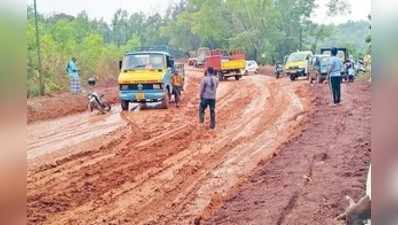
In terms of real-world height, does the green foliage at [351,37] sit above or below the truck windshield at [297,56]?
above

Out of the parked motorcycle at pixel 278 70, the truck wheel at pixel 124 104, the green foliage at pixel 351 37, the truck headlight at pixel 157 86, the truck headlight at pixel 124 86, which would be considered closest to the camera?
the green foliage at pixel 351 37

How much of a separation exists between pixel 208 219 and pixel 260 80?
Answer: 79cm

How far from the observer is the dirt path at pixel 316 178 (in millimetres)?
2691

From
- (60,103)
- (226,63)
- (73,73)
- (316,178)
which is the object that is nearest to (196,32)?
(226,63)

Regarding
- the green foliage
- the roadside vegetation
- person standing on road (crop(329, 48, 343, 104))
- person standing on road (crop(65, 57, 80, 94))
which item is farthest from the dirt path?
person standing on road (crop(65, 57, 80, 94))

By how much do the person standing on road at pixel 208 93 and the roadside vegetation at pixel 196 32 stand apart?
15 centimetres

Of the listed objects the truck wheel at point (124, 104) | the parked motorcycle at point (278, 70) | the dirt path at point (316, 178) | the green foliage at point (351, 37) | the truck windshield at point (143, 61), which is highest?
the green foliage at point (351, 37)

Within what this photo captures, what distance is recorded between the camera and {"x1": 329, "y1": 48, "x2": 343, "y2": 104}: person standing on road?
2939 millimetres

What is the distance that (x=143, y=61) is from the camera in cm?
325

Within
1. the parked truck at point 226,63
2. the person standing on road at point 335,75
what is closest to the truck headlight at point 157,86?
the parked truck at point 226,63

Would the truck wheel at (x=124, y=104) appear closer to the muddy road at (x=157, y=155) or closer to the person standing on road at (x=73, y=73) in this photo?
the muddy road at (x=157, y=155)

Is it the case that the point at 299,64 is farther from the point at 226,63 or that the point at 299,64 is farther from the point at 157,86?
the point at 157,86

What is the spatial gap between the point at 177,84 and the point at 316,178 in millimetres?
818

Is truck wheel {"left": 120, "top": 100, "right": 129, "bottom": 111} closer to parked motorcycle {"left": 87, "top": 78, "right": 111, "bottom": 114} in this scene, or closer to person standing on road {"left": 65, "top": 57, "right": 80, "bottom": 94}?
parked motorcycle {"left": 87, "top": 78, "right": 111, "bottom": 114}
